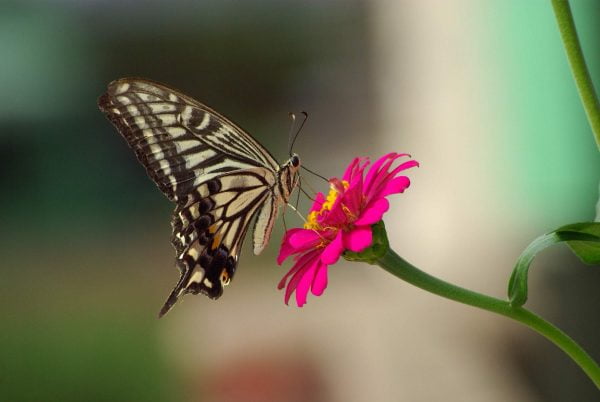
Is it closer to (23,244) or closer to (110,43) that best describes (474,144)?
(110,43)

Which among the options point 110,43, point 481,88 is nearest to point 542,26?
point 481,88

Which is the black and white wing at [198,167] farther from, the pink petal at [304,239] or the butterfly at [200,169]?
the pink petal at [304,239]

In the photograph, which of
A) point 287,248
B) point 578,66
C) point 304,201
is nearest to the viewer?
point 578,66

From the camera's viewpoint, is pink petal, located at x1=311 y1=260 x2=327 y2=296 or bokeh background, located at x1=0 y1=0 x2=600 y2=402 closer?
pink petal, located at x1=311 y1=260 x2=327 y2=296

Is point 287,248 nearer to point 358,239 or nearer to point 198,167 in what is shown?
point 358,239

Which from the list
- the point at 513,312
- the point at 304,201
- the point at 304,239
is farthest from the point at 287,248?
the point at 304,201

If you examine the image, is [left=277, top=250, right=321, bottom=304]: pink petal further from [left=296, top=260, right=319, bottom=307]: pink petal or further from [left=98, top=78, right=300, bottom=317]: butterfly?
[left=98, top=78, right=300, bottom=317]: butterfly

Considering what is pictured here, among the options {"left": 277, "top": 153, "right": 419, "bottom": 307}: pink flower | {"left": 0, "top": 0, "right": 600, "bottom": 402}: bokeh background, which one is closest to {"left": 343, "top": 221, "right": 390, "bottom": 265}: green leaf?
{"left": 277, "top": 153, "right": 419, "bottom": 307}: pink flower
